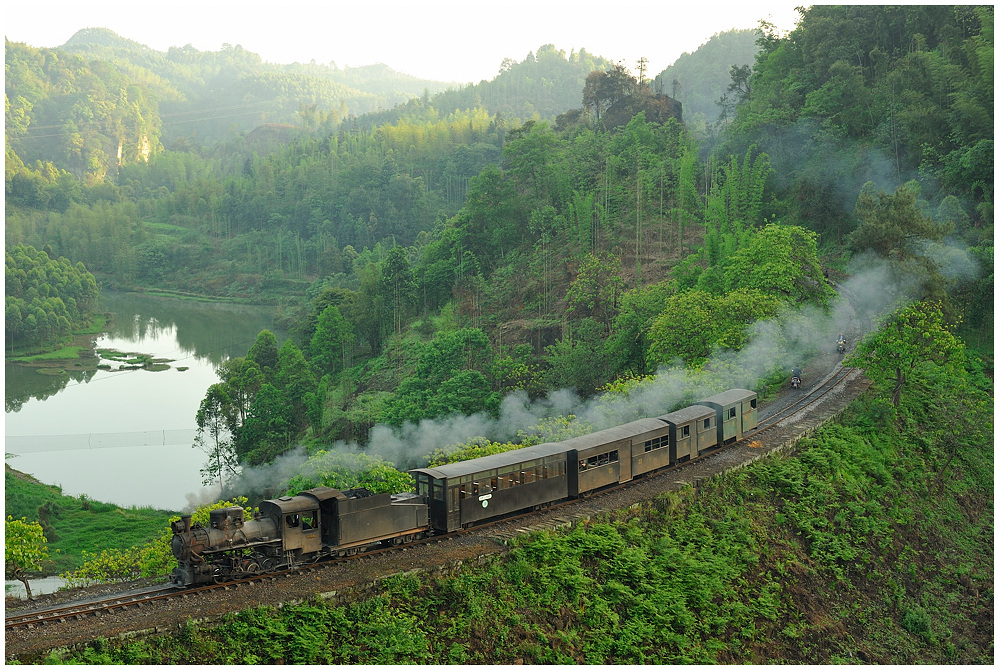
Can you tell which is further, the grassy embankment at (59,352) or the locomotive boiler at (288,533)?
the grassy embankment at (59,352)

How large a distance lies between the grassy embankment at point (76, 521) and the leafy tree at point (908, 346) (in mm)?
33131

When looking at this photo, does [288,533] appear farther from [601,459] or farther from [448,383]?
[448,383]

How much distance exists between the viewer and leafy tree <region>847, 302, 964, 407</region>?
30.3 meters

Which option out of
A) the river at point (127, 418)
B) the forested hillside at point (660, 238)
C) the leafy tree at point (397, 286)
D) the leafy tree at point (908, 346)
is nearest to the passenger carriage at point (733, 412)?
the forested hillside at point (660, 238)

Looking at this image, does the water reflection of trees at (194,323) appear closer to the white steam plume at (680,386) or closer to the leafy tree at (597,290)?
the white steam plume at (680,386)

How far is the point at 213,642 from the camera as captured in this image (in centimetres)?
1488

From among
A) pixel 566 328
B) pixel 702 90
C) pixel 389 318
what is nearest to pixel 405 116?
pixel 702 90

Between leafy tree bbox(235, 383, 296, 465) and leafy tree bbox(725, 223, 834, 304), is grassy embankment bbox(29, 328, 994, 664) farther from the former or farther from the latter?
leafy tree bbox(235, 383, 296, 465)

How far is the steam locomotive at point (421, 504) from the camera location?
17.1 metres

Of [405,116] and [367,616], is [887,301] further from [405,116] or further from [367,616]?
[405,116]

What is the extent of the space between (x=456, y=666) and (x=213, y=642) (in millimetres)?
4589

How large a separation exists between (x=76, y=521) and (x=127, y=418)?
23.7 m

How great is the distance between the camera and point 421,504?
19656 mm

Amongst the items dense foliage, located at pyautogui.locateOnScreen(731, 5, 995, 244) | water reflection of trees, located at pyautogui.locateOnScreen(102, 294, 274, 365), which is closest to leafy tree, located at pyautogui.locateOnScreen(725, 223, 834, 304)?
dense foliage, located at pyautogui.locateOnScreen(731, 5, 995, 244)
